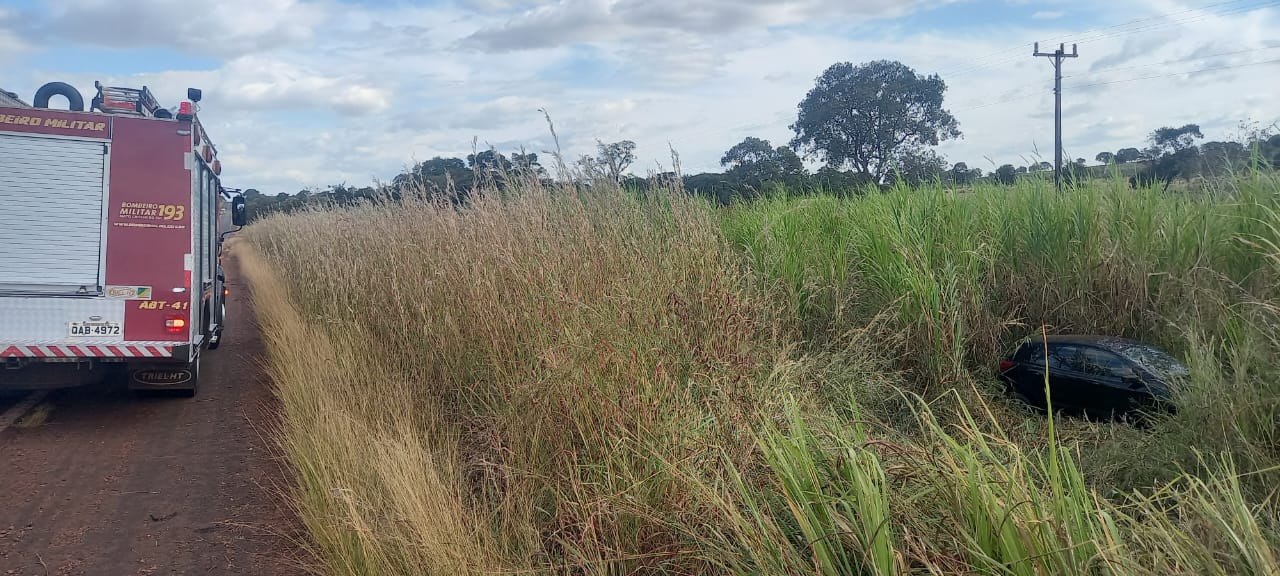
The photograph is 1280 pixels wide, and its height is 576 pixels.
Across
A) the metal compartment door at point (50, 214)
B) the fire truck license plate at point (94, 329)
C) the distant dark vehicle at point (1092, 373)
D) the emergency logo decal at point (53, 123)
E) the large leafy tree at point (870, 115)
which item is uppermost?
the large leafy tree at point (870, 115)

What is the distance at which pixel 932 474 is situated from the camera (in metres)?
2.96

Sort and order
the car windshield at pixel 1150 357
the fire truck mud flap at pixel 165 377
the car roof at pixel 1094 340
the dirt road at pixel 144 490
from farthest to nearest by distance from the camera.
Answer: the fire truck mud flap at pixel 165 377 → the car roof at pixel 1094 340 → the car windshield at pixel 1150 357 → the dirt road at pixel 144 490

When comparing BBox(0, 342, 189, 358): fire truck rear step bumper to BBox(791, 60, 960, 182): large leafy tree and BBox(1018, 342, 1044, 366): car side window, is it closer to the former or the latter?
BBox(1018, 342, 1044, 366): car side window

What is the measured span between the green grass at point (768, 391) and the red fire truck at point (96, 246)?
1321 millimetres

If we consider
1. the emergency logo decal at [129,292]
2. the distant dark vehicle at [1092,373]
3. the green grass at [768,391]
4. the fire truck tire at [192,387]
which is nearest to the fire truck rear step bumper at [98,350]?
the emergency logo decal at [129,292]

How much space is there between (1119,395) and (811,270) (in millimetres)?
2978

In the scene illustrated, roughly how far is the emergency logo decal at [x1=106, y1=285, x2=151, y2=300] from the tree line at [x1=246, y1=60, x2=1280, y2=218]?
8.91ft

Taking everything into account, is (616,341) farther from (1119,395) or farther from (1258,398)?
(1119,395)

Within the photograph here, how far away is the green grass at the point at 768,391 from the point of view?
9.53 ft

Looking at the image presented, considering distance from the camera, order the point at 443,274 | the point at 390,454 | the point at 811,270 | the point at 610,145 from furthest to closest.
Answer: the point at 811,270 → the point at 610,145 → the point at 443,274 → the point at 390,454

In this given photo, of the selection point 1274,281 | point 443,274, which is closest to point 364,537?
point 443,274

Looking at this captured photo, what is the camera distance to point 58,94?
31.5 ft

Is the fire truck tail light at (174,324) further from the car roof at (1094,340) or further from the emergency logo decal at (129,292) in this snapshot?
the car roof at (1094,340)

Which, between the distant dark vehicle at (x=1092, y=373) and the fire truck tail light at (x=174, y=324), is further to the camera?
the fire truck tail light at (x=174, y=324)
